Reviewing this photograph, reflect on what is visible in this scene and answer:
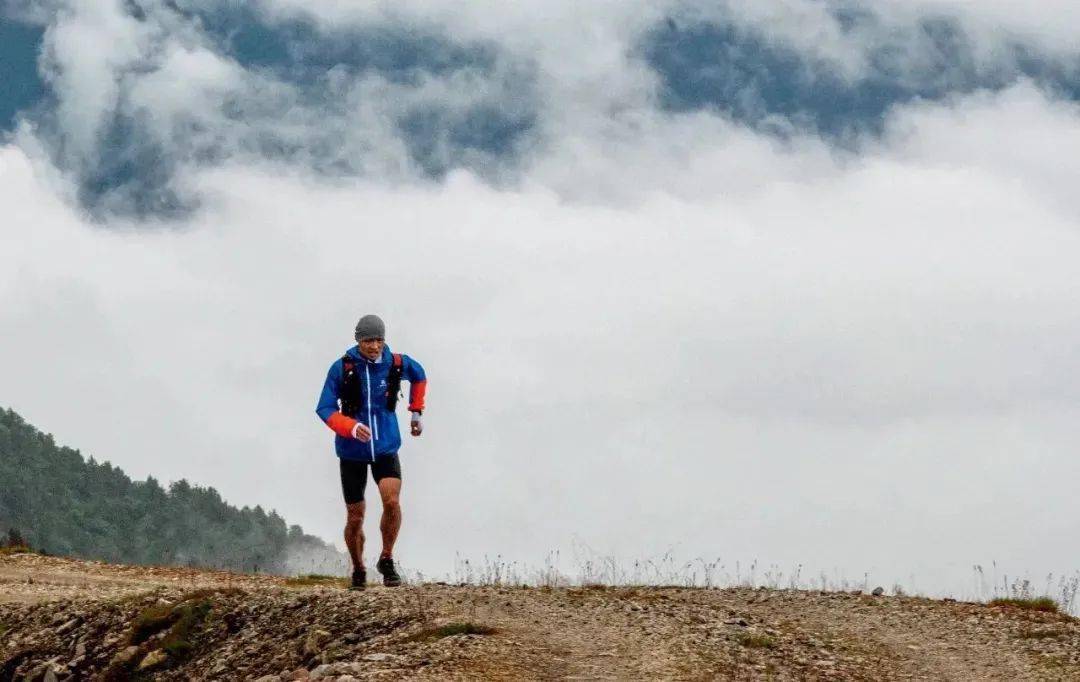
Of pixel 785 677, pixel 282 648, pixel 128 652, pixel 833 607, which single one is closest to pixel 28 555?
pixel 128 652

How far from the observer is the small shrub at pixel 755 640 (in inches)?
535

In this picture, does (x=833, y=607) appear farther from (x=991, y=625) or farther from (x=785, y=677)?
(x=785, y=677)

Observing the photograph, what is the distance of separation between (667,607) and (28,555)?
17.1 metres

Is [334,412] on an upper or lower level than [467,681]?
upper

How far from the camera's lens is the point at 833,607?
16.5 metres

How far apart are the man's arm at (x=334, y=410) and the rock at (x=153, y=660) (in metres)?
2.97

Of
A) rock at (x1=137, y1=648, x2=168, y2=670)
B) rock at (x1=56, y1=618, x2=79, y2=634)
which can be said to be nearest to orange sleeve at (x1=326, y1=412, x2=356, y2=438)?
rock at (x1=137, y1=648, x2=168, y2=670)

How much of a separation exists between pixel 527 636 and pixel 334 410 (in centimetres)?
414

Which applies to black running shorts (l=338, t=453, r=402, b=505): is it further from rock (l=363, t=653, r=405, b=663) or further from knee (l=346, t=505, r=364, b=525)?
rock (l=363, t=653, r=405, b=663)

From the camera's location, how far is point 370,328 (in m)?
16.3

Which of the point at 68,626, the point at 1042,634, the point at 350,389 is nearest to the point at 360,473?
the point at 350,389

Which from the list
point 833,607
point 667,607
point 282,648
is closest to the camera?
point 282,648

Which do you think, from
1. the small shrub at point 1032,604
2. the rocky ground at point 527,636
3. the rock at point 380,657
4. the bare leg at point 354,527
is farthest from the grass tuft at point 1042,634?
the bare leg at point 354,527

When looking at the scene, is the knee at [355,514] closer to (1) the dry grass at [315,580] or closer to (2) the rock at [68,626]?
(2) the rock at [68,626]
